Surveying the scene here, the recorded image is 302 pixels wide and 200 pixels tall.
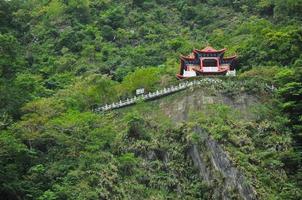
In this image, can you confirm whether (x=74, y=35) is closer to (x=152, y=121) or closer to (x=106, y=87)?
(x=106, y=87)

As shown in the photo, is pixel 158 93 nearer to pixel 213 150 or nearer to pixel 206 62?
pixel 206 62

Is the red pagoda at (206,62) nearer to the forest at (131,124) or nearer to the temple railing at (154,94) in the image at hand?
the forest at (131,124)

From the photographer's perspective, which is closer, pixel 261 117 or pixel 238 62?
pixel 261 117

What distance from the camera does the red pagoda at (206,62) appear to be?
5681cm

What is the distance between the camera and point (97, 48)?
2901 inches

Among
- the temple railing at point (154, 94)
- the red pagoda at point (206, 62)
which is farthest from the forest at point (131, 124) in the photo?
the red pagoda at point (206, 62)

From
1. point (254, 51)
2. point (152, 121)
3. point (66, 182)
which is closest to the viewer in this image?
point (66, 182)

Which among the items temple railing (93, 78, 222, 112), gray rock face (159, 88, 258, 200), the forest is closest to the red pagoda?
the forest

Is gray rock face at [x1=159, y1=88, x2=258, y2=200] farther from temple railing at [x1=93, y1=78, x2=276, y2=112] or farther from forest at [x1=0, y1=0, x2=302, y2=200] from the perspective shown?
temple railing at [x1=93, y1=78, x2=276, y2=112]

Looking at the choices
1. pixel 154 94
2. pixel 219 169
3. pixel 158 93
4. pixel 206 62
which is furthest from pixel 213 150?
pixel 206 62

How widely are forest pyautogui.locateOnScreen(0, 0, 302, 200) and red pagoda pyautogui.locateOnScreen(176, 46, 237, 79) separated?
3.92ft

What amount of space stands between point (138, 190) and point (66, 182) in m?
4.96

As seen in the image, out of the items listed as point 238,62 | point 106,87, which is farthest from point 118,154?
point 238,62

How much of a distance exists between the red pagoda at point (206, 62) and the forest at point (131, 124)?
120cm
